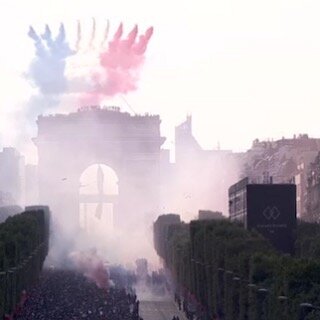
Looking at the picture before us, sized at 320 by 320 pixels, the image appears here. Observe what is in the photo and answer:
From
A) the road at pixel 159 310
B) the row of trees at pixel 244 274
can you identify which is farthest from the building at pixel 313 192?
the road at pixel 159 310

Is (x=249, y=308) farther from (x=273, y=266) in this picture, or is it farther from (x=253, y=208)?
(x=253, y=208)

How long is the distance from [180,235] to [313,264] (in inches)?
2953

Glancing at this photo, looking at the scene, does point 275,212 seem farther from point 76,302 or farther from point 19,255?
point 19,255

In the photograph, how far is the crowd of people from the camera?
291 feet

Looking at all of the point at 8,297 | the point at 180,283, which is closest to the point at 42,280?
Answer: the point at 180,283

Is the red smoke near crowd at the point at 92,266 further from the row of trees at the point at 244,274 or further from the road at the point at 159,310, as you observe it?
the row of trees at the point at 244,274

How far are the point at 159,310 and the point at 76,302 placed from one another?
8991mm

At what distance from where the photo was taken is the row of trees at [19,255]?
88125 mm

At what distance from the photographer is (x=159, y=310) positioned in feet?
346

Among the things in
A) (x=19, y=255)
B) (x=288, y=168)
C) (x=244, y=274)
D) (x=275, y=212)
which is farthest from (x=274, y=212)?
(x=288, y=168)

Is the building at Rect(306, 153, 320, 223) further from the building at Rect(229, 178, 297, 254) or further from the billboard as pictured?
the billboard

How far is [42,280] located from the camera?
127688mm

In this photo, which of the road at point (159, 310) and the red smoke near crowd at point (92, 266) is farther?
the red smoke near crowd at point (92, 266)

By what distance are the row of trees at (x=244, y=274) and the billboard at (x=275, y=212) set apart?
3.51ft
